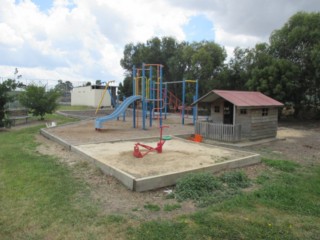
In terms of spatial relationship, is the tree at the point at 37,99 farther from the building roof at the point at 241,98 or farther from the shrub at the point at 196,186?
the shrub at the point at 196,186

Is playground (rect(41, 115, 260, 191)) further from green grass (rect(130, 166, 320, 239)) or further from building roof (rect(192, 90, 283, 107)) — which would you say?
building roof (rect(192, 90, 283, 107))

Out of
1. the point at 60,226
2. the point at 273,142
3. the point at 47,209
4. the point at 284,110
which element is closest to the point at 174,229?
the point at 60,226

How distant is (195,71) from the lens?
27672mm

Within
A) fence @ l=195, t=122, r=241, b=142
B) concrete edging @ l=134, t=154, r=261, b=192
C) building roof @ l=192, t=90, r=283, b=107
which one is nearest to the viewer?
concrete edging @ l=134, t=154, r=261, b=192

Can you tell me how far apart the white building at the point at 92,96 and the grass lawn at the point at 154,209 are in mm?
26968

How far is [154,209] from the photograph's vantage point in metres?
4.33

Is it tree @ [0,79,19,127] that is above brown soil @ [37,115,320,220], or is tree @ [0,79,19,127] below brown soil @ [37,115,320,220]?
above

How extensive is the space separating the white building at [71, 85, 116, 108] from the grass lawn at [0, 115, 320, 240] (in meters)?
27.0

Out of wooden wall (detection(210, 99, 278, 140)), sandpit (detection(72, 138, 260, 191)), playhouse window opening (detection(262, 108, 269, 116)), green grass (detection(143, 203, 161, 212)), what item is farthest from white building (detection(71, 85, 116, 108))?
green grass (detection(143, 203, 161, 212))

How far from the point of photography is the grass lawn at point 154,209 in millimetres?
3514

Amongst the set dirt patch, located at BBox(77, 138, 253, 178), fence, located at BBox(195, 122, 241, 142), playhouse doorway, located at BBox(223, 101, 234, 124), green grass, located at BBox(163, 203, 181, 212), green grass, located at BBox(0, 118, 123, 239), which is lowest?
green grass, located at BBox(163, 203, 181, 212)

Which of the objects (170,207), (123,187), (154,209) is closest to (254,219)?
(170,207)

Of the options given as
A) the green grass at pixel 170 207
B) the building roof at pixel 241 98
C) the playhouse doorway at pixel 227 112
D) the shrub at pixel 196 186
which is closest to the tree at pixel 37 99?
the building roof at pixel 241 98

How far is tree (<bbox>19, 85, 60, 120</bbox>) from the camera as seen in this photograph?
1723cm
